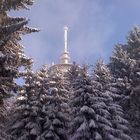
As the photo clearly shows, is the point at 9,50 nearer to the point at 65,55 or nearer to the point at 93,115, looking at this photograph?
the point at 93,115

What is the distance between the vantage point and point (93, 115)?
31.6 m

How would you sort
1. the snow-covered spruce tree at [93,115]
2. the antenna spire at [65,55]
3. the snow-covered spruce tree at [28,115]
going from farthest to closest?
1. the antenna spire at [65,55]
2. the snow-covered spruce tree at [28,115]
3. the snow-covered spruce tree at [93,115]

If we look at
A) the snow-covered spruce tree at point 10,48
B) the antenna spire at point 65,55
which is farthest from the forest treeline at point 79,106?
the antenna spire at point 65,55

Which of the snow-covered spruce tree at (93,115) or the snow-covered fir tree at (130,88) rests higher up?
the snow-covered fir tree at (130,88)

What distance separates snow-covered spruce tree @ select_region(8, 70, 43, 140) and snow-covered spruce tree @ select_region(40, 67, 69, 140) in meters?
0.58

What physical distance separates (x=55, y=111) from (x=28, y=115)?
227cm

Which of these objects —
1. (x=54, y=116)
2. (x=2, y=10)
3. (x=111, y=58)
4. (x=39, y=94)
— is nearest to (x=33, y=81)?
(x=39, y=94)

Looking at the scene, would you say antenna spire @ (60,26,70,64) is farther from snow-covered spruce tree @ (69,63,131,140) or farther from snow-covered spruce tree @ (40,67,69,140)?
snow-covered spruce tree @ (69,63,131,140)

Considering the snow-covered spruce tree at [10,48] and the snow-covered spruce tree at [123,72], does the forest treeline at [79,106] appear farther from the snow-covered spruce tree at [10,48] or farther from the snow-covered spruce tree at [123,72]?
the snow-covered spruce tree at [10,48]

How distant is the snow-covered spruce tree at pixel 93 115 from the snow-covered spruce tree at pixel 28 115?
2858 millimetres

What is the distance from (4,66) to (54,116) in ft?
47.6

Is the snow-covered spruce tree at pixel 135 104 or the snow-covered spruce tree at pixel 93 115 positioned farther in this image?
the snow-covered spruce tree at pixel 135 104

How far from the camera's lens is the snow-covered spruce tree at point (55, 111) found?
32594mm

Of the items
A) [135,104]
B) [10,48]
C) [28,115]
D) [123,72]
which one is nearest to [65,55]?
[123,72]
